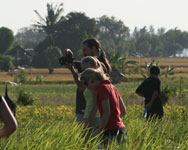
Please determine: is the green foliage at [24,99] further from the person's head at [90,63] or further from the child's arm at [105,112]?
the child's arm at [105,112]

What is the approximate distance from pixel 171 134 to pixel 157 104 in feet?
4.69

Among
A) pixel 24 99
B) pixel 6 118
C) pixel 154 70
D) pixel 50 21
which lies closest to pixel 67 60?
pixel 154 70

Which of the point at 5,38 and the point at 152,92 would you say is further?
the point at 5,38

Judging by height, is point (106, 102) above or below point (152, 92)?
above

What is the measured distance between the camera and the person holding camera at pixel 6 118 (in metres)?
3.10

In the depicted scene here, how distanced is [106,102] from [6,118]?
1.76 meters

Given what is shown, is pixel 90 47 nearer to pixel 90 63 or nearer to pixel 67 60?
pixel 67 60

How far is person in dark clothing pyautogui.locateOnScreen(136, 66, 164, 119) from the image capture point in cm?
788

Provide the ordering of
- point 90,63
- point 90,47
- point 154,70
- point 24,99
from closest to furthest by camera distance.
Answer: point 90,63, point 90,47, point 154,70, point 24,99

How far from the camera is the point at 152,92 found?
791cm

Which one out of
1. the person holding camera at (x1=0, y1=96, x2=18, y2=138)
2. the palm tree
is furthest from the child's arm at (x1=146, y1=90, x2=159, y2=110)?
the palm tree

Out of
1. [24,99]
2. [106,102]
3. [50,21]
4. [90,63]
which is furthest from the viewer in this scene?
[50,21]

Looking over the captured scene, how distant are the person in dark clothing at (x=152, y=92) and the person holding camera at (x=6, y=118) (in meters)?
4.91

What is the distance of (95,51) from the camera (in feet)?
19.6
